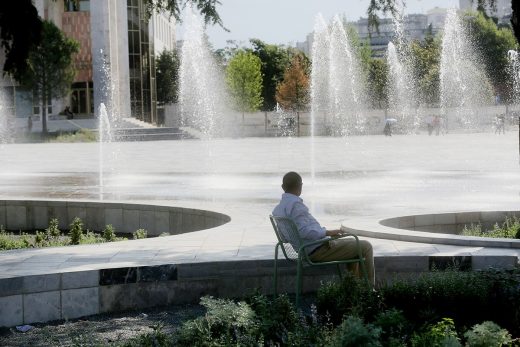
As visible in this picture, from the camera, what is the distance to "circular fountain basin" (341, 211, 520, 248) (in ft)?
32.0

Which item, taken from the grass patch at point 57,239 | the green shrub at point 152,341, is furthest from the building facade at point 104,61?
the green shrub at point 152,341

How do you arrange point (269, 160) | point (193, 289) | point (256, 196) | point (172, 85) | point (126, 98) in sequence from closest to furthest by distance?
point (193, 289), point (256, 196), point (269, 160), point (126, 98), point (172, 85)

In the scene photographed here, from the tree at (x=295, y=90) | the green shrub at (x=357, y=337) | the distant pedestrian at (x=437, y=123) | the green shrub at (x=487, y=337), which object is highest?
the tree at (x=295, y=90)

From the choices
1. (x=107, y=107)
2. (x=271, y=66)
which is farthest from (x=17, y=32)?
(x=271, y=66)

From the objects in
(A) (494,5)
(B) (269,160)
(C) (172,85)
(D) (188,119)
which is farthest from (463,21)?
(A) (494,5)

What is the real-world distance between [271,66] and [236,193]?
82.8 metres

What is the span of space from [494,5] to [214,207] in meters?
5.75

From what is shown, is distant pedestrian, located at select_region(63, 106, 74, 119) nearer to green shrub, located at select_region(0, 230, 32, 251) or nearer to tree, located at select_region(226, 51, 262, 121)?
tree, located at select_region(226, 51, 262, 121)

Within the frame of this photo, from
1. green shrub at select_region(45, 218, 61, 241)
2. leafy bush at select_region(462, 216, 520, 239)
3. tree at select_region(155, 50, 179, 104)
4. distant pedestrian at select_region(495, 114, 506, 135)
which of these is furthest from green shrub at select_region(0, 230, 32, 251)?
tree at select_region(155, 50, 179, 104)

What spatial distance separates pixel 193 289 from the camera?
8.16 meters

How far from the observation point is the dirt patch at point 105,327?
6.77 metres

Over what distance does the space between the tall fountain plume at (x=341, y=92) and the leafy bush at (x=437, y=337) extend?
58.7 m

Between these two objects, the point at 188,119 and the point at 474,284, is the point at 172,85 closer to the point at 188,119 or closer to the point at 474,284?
the point at 188,119

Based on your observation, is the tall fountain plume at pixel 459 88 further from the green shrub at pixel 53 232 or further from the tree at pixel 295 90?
the green shrub at pixel 53 232
